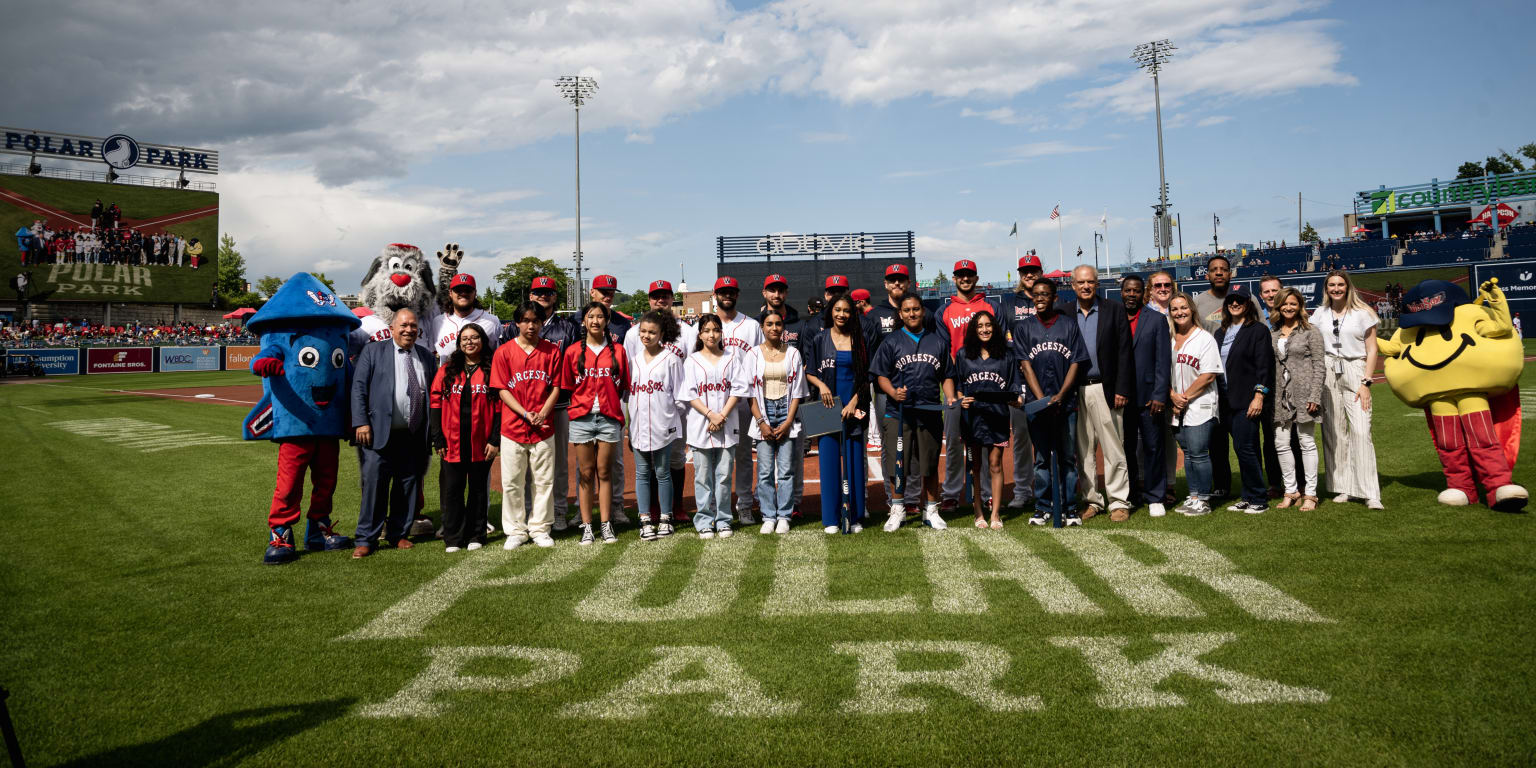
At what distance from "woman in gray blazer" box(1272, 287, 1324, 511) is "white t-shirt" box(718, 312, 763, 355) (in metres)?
4.23

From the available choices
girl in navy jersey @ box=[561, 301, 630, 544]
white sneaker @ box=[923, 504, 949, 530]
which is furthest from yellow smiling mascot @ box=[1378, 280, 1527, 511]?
girl in navy jersey @ box=[561, 301, 630, 544]

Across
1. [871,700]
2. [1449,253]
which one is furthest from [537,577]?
[1449,253]

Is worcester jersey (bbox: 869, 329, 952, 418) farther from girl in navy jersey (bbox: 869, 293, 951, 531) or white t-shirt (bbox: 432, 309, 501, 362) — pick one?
white t-shirt (bbox: 432, 309, 501, 362)

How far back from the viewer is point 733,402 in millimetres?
6652

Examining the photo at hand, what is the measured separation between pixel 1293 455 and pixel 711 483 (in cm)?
480

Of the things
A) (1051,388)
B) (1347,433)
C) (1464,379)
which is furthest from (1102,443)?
(1464,379)

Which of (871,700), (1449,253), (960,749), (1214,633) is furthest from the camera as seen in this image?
(1449,253)

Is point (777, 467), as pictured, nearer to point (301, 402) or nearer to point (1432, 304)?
point (301, 402)

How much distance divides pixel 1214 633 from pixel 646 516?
3.99 metres

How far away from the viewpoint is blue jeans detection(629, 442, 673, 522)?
662 centimetres

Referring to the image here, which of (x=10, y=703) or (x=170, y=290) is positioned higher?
(x=170, y=290)

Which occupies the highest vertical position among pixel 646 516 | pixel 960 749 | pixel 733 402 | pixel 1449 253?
pixel 1449 253

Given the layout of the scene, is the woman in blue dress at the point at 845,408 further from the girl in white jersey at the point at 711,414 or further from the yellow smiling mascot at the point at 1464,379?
the yellow smiling mascot at the point at 1464,379

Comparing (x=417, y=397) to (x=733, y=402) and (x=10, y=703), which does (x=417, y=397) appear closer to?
(x=733, y=402)
